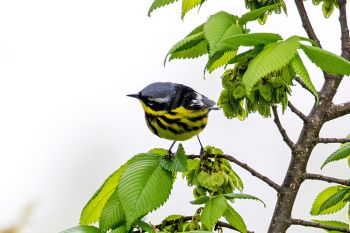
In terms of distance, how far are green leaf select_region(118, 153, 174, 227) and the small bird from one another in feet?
2.24

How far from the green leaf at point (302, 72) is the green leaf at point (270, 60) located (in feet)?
0.12

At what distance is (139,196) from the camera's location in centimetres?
180

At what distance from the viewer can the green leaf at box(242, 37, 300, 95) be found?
58.9 inches

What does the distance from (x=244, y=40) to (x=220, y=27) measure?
0.12 metres

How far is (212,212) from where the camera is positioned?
178 centimetres

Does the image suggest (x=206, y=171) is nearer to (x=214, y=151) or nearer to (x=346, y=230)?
(x=214, y=151)

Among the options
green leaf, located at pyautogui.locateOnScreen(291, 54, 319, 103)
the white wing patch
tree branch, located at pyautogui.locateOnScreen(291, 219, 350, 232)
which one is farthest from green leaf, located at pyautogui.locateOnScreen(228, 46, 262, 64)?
the white wing patch

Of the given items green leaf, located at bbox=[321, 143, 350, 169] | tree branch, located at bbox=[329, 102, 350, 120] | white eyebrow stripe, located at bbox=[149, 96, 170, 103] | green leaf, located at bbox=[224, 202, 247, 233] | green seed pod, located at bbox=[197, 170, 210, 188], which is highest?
tree branch, located at bbox=[329, 102, 350, 120]

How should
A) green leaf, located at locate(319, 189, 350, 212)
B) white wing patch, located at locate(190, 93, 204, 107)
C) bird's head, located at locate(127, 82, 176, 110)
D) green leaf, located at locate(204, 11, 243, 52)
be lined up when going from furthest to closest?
white wing patch, located at locate(190, 93, 204, 107) < bird's head, located at locate(127, 82, 176, 110) < green leaf, located at locate(319, 189, 350, 212) < green leaf, located at locate(204, 11, 243, 52)

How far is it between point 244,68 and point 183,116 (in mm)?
898

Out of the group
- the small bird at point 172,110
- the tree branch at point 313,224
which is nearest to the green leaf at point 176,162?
the tree branch at point 313,224

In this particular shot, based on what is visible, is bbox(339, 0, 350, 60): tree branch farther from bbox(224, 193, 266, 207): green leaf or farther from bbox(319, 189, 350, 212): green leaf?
bbox(224, 193, 266, 207): green leaf

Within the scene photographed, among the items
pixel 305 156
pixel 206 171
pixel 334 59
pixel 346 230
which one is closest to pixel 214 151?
pixel 206 171

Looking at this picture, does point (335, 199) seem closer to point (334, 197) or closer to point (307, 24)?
point (334, 197)
